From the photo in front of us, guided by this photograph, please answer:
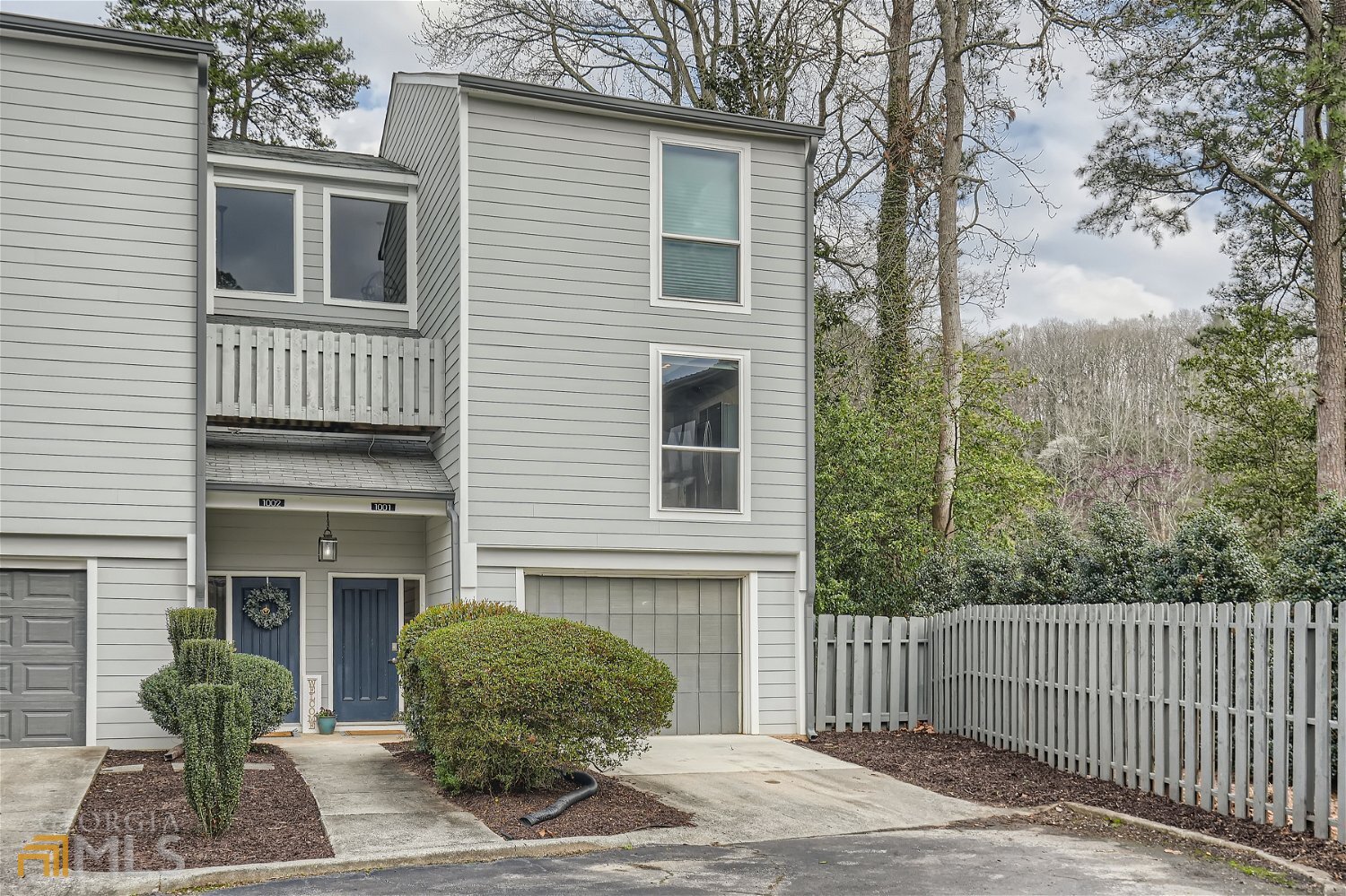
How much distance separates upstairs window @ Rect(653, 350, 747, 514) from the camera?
43.7 feet

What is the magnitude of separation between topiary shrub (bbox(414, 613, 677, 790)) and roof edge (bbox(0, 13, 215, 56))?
6772mm

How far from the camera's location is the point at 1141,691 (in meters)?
9.53

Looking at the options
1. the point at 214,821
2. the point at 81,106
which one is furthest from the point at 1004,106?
the point at 214,821

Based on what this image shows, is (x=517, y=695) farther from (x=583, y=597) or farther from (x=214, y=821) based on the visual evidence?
(x=583, y=597)

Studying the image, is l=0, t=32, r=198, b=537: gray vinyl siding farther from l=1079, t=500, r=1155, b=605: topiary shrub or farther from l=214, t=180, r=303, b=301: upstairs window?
l=1079, t=500, r=1155, b=605: topiary shrub

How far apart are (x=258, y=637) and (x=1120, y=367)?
28.2m

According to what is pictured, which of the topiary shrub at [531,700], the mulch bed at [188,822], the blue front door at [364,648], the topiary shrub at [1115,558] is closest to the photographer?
the mulch bed at [188,822]

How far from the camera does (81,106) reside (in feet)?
38.5

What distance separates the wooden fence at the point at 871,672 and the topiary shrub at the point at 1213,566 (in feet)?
12.6

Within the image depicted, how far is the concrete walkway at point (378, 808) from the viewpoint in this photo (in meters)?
7.60

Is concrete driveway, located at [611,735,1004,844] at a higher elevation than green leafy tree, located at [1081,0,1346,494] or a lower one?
lower

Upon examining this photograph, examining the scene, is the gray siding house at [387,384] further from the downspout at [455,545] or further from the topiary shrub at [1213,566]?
the topiary shrub at [1213,566]

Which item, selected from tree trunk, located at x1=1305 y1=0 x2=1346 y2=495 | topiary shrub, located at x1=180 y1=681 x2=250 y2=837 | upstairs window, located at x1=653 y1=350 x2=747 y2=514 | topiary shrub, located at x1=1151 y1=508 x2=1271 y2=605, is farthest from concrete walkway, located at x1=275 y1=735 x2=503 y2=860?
tree trunk, located at x1=1305 y1=0 x2=1346 y2=495

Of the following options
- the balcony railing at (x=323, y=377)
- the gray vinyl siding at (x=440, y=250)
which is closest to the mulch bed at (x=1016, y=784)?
the gray vinyl siding at (x=440, y=250)
